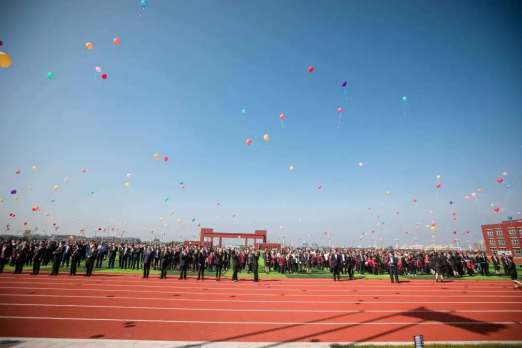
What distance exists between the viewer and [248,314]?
859 centimetres

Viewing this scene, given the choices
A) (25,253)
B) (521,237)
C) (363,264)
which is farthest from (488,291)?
(521,237)

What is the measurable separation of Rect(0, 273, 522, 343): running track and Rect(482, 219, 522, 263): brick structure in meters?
70.8

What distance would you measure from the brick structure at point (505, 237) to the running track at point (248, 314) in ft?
232

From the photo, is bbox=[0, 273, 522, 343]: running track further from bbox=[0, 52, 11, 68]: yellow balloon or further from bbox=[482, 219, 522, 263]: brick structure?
bbox=[482, 219, 522, 263]: brick structure

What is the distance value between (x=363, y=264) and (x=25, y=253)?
2725 centimetres

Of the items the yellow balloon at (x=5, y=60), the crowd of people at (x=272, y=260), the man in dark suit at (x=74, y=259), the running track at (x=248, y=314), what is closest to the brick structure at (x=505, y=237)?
the crowd of people at (x=272, y=260)

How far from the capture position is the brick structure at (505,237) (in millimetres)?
63344

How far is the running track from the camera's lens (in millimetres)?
6531

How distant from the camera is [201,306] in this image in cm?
945

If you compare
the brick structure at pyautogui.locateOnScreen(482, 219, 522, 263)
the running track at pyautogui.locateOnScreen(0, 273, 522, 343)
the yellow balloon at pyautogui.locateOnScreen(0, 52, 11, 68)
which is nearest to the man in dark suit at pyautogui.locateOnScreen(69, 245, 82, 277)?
the running track at pyautogui.locateOnScreen(0, 273, 522, 343)

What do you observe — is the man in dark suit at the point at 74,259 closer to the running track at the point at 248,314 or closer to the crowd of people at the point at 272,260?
the crowd of people at the point at 272,260

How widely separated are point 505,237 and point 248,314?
90601 mm

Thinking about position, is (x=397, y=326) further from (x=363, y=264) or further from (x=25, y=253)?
(x=25, y=253)

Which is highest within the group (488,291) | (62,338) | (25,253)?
(25,253)
